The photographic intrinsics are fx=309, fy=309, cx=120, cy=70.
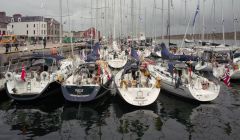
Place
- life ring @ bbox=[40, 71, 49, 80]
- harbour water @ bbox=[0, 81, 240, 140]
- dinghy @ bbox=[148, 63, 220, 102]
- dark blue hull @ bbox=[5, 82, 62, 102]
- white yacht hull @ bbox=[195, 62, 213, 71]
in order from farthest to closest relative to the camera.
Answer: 1. white yacht hull @ bbox=[195, 62, 213, 71]
2. life ring @ bbox=[40, 71, 49, 80]
3. dinghy @ bbox=[148, 63, 220, 102]
4. dark blue hull @ bbox=[5, 82, 62, 102]
5. harbour water @ bbox=[0, 81, 240, 140]

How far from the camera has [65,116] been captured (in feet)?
70.5

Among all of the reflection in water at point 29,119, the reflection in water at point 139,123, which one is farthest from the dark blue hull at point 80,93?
the reflection in water at point 139,123

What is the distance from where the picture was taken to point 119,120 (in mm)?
20656

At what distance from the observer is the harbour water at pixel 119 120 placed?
58.7 ft

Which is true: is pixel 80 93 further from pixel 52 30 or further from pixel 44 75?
pixel 52 30

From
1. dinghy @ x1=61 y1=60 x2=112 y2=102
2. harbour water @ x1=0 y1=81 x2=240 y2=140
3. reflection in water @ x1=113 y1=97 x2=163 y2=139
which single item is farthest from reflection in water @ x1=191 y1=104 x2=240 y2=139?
dinghy @ x1=61 y1=60 x2=112 y2=102

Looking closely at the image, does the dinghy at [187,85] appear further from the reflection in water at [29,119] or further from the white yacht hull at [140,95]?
the reflection in water at [29,119]

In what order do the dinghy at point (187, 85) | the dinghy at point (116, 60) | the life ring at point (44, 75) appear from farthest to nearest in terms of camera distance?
the dinghy at point (116, 60) < the life ring at point (44, 75) < the dinghy at point (187, 85)

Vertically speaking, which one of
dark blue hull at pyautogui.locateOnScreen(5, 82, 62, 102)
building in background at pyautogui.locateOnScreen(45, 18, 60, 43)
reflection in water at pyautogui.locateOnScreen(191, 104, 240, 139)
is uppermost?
building in background at pyautogui.locateOnScreen(45, 18, 60, 43)

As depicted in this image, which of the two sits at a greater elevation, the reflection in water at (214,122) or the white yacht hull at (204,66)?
the white yacht hull at (204,66)

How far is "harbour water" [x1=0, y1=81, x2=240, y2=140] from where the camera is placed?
17891mm

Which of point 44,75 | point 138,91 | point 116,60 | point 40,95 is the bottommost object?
point 40,95

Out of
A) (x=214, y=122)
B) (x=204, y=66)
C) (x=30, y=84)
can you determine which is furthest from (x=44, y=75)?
(x=204, y=66)

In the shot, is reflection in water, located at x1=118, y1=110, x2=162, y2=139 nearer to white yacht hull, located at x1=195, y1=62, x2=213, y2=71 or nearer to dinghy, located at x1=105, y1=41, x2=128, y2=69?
white yacht hull, located at x1=195, y1=62, x2=213, y2=71
